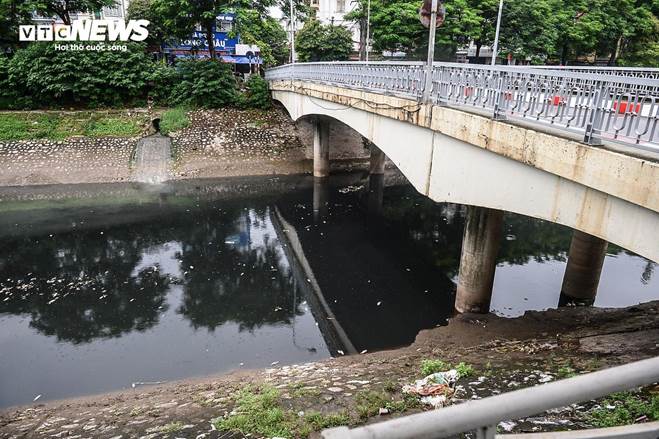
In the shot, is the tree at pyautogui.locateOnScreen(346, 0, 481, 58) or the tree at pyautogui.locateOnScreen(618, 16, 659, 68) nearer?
the tree at pyautogui.locateOnScreen(346, 0, 481, 58)

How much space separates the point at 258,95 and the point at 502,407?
1159 inches

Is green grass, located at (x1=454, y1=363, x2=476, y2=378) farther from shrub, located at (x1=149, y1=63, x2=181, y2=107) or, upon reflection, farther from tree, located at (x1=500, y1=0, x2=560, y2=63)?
tree, located at (x1=500, y1=0, x2=560, y2=63)

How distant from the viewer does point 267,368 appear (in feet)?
28.2

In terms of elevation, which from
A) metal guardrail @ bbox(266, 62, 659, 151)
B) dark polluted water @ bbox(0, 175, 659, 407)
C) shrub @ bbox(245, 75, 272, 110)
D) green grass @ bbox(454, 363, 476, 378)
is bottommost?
dark polluted water @ bbox(0, 175, 659, 407)

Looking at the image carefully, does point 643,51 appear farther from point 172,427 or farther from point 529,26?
point 172,427

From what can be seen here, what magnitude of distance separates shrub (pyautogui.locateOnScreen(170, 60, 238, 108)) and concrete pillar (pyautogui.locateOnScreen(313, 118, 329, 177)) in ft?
27.5

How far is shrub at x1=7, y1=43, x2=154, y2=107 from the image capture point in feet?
82.3

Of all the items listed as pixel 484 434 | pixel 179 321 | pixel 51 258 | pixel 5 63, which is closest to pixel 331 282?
pixel 179 321

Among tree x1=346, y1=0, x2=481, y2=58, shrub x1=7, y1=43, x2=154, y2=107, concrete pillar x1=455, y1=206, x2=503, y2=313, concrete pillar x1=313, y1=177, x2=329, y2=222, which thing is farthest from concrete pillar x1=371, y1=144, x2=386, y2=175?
concrete pillar x1=455, y1=206, x2=503, y2=313

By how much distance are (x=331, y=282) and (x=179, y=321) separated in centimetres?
412

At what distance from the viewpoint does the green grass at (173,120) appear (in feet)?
85.0

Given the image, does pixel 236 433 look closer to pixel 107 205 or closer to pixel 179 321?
pixel 179 321

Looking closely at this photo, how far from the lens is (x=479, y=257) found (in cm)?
968

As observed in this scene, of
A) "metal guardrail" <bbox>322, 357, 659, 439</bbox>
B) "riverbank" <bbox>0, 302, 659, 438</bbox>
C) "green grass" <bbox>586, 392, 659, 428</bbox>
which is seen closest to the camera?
"metal guardrail" <bbox>322, 357, 659, 439</bbox>
